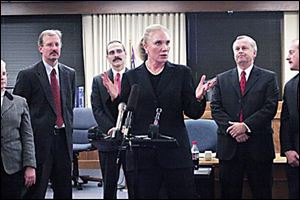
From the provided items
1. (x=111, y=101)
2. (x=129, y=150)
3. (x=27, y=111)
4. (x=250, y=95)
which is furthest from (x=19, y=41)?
(x=250, y=95)

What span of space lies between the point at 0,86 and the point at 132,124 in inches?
25.9

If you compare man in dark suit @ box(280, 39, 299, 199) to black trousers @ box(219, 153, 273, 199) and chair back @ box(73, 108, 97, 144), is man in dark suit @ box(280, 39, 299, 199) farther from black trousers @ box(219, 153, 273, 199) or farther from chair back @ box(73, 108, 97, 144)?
chair back @ box(73, 108, 97, 144)

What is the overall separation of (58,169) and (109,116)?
0.41 meters

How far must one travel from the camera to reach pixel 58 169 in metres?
3.03

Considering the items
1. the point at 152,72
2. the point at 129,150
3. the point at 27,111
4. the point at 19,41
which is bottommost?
the point at 129,150

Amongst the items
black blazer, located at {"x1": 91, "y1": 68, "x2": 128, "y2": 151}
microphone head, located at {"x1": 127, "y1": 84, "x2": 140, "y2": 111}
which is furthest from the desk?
microphone head, located at {"x1": 127, "y1": 84, "x2": 140, "y2": 111}

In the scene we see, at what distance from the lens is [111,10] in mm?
2770

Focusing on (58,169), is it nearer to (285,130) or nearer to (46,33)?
(46,33)

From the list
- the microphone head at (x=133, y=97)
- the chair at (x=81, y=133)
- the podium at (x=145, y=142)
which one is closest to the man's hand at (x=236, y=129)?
the podium at (x=145, y=142)

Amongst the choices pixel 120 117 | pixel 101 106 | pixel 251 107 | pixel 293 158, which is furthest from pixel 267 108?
pixel 101 106

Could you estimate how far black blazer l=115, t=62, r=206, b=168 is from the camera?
106 inches

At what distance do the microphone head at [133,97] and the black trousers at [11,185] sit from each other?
70 cm

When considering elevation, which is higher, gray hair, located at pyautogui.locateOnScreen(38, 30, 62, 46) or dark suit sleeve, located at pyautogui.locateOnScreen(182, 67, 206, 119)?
gray hair, located at pyautogui.locateOnScreen(38, 30, 62, 46)

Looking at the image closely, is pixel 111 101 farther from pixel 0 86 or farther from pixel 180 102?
pixel 0 86
